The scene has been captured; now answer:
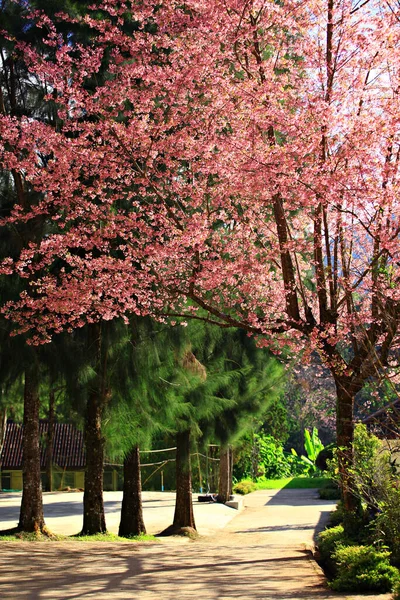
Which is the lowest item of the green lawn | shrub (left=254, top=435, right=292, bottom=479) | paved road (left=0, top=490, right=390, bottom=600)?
paved road (left=0, top=490, right=390, bottom=600)

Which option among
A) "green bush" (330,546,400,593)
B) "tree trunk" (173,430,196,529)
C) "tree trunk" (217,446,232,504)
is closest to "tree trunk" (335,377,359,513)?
"green bush" (330,546,400,593)

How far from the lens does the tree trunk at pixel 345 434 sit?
8953mm

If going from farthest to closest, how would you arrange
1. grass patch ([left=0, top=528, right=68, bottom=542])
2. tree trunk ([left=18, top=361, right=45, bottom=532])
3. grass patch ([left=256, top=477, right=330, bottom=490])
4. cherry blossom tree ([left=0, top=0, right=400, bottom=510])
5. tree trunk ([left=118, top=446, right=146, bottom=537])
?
grass patch ([left=256, top=477, right=330, bottom=490]), tree trunk ([left=118, top=446, right=146, bottom=537]), tree trunk ([left=18, top=361, right=45, bottom=532]), grass patch ([left=0, top=528, right=68, bottom=542]), cherry blossom tree ([left=0, top=0, right=400, bottom=510])

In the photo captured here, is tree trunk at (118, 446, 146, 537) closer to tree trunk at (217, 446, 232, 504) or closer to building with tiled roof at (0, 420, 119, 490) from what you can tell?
tree trunk at (217, 446, 232, 504)

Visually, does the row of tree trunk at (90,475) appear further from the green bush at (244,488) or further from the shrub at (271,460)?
the shrub at (271,460)

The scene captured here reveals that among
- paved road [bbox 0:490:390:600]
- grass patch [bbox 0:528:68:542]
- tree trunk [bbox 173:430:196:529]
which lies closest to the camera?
paved road [bbox 0:490:390:600]

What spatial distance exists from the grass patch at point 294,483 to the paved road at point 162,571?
1648 cm

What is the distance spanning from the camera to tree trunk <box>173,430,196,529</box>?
14898 mm

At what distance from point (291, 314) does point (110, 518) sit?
10.1 m

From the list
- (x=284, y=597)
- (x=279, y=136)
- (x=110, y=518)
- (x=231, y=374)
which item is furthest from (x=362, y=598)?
(x=110, y=518)

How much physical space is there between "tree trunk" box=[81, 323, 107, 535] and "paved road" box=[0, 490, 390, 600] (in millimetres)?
1462

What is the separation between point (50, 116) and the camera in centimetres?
1157

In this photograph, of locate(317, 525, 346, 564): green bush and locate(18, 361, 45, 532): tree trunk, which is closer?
locate(317, 525, 346, 564): green bush

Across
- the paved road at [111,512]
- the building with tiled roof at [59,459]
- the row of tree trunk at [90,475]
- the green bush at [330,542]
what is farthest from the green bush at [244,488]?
the green bush at [330,542]
